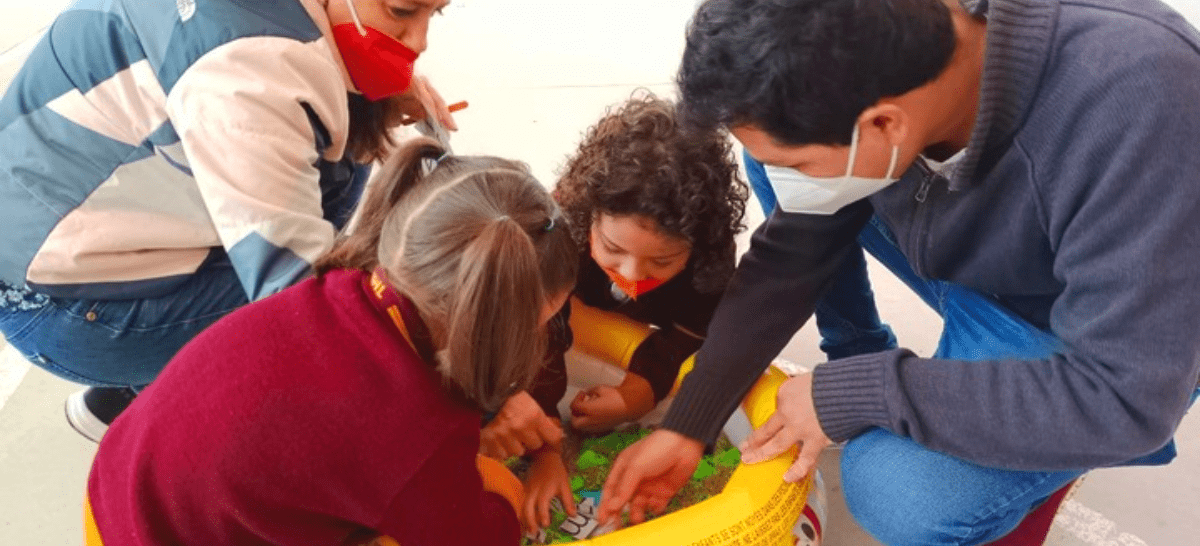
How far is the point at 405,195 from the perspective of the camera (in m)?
0.79

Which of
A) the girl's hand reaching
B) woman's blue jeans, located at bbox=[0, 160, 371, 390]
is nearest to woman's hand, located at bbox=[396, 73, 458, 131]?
woman's blue jeans, located at bbox=[0, 160, 371, 390]

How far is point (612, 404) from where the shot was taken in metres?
1.19

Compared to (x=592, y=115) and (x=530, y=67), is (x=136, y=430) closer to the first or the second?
(x=592, y=115)

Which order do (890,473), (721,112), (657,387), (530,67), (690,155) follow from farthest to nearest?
(530,67), (657,387), (690,155), (890,473), (721,112)

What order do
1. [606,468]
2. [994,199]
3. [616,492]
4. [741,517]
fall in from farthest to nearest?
1. [606,468]
2. [616,492]
3. [741,517]
4. [994,199]

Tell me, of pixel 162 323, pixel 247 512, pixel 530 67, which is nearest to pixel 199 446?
pixel 247 512

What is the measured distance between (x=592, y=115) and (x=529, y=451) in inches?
46.3

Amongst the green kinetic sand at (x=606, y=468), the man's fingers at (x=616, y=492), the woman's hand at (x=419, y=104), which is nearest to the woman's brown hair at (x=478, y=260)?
the man's fingers at (x=616, y=492)

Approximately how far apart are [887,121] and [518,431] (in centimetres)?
53

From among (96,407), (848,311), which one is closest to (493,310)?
(848,311)

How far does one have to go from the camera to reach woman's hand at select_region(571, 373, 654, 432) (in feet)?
3.92

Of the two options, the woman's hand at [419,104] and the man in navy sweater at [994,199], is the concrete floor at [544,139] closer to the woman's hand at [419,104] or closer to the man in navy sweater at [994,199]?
the man in navy sweater at [994,199]

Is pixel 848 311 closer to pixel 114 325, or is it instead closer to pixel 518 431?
pixel 518 431

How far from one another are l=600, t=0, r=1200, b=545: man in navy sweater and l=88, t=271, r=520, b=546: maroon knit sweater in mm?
321
